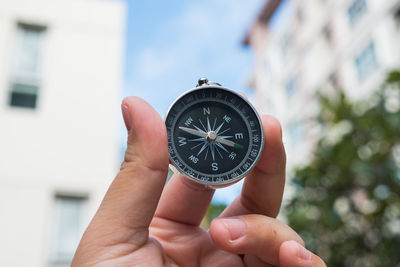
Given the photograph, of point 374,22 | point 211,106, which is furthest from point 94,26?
point 374,22

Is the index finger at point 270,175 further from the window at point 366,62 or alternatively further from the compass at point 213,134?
the window at point 366,62

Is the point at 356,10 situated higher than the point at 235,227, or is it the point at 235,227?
the point at 356,10

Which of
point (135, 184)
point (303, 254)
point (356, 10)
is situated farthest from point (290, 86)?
point (135, 184)

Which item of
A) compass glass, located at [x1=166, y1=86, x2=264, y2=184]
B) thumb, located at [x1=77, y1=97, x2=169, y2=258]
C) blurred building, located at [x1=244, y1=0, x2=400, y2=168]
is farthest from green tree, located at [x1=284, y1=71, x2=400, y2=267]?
blurred building, located at [x1=244, y1=0, x2=400, y2=168]

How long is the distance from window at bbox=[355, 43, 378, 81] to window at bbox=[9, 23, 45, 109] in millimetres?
13560

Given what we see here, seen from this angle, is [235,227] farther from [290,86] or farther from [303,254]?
[290,86]

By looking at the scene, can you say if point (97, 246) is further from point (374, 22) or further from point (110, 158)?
point (374, 22)

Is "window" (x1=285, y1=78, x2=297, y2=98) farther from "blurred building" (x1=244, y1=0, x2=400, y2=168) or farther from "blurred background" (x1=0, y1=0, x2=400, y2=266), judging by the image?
"blurred background" (x1=0, y1=0, x2=400, y2=266)

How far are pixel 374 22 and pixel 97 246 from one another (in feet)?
63.2

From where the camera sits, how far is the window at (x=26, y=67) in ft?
29.5

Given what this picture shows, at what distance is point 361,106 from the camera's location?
24.4 feet

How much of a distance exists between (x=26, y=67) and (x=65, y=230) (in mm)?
3411

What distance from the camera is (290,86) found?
28094 mm

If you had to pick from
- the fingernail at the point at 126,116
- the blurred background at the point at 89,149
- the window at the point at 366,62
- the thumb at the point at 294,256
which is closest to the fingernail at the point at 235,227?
the thumb at the point at 294,256
